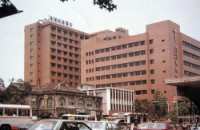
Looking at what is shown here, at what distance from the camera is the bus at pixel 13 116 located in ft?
89.6

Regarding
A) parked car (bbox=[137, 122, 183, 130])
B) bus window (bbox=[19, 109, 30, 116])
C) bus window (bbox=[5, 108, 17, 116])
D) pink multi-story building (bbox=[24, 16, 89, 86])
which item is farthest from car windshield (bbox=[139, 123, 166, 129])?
pink multi-story building (bbox=[24, 16, 89, 86])

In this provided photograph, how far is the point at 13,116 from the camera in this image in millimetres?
29109

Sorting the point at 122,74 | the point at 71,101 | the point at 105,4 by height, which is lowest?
the point at 71,101

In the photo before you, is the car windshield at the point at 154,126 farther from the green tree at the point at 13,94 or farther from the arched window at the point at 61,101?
the arched window at the point at 61,101

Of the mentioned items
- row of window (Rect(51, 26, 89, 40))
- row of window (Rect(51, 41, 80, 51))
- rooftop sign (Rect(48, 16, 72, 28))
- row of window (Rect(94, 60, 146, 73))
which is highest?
rooftop sign (Rect(48, 16, 72, 28))

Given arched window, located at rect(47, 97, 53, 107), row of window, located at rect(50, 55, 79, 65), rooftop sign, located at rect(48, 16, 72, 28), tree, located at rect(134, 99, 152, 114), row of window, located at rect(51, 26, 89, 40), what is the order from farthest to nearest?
1. rooftop sign, located at rect(48, 16, 72, 28)
2. row of window, located at rect(51, 26, 89, 40)
3. row of window, located at rect(50, 55, 79, 65)
4. tree, located at rect(134, 99, 152, 114)
5. arched window, located at rect(47, 97, 53, 107)

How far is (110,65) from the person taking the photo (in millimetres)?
90250

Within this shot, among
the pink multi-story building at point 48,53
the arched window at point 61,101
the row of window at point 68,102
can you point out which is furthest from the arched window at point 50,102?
the pink multi-story building at point 48,53

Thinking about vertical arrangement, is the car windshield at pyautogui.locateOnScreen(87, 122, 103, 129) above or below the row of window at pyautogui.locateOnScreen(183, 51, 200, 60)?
below

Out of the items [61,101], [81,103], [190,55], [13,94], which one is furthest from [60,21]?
[13,94]

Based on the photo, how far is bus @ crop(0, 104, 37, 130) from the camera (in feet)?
89.6

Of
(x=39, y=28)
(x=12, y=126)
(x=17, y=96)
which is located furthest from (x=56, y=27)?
(x=12, y=126)

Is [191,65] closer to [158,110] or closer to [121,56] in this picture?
[121,56]

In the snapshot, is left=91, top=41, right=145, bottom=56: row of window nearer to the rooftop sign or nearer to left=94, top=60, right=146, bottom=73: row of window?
left=94, top=60, right=146, bottom=73: row of window
